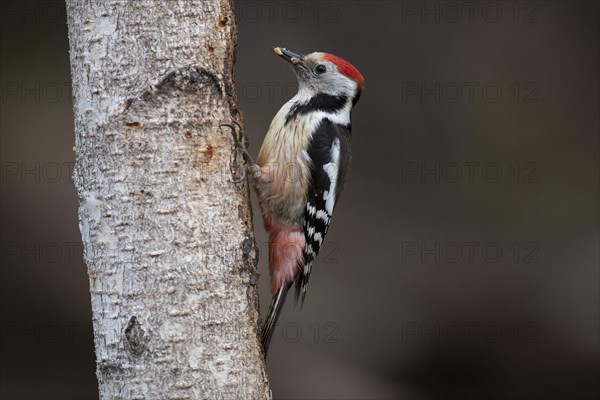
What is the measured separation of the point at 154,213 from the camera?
2176 mm

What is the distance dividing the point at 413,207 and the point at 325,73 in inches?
105

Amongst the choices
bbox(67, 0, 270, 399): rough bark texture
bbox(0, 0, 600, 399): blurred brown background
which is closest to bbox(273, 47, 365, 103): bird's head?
bbox(67, 0, 270, 399): rough bark texture

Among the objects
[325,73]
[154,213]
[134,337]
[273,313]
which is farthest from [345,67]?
[134,337]

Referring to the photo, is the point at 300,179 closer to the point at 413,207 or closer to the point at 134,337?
the point at 134,337

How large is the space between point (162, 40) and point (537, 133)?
460 centimetres

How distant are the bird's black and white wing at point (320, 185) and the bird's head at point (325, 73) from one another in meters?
0.21

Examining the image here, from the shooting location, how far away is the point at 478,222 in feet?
19.7

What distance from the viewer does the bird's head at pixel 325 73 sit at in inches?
145

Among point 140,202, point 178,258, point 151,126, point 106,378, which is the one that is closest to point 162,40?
point 151,126

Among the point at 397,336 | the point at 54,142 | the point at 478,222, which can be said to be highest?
the point at 54,142

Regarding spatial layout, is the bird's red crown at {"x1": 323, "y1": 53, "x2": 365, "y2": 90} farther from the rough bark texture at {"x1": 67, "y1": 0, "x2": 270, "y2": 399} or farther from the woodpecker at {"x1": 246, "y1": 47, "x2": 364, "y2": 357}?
the rough bark texture at {"x1": 67, "y1": 0, "x2": 270, "y2": 399}

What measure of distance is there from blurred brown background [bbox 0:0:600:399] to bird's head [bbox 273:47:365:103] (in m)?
2.13

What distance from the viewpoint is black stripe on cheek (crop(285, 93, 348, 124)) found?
3.60 meters

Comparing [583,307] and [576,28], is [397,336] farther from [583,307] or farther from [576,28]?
[576,28]
